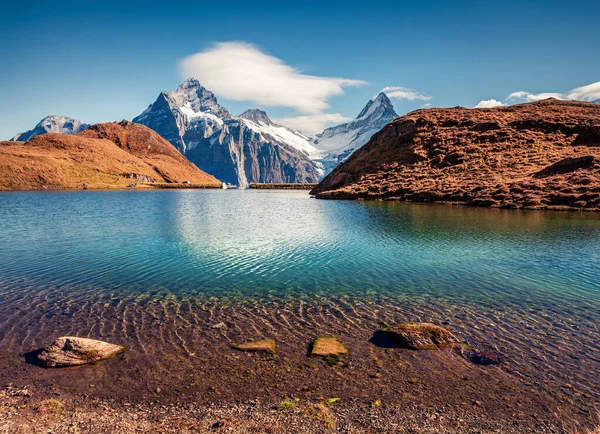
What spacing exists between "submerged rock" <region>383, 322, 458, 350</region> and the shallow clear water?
149 centimetres

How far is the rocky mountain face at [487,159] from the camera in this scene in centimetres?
8112

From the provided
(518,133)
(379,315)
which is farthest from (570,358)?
(518,133)

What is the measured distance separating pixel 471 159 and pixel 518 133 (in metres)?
23.2

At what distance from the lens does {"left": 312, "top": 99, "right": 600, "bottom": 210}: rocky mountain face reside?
81.1m

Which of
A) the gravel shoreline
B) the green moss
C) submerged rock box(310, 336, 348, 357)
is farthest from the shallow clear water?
the green moss

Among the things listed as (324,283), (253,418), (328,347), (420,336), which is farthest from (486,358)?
(324,283)

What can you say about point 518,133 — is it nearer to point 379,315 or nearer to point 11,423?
point 379,315

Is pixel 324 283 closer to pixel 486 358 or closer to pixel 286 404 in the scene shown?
pixel 486 358

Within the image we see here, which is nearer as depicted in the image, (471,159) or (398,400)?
(398,400)

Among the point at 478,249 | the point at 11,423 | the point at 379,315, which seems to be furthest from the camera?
the point at 478,249

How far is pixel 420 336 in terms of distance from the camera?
16.2 meters

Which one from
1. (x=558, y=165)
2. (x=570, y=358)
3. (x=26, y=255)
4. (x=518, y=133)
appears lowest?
(x=570, y=358)

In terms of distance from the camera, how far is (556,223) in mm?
53219

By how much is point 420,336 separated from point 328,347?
15.1 ft
